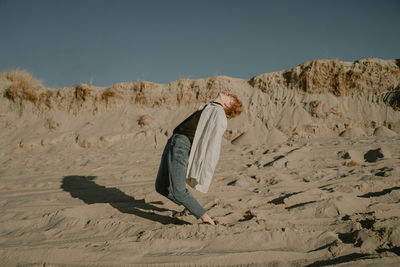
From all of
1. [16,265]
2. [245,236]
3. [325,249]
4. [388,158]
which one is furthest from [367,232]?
[388,158]

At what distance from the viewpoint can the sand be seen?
5.38 ft

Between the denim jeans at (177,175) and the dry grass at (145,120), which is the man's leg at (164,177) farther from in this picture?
the dry grass at (145,120)

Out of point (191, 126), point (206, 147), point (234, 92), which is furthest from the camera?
point (234, 92)

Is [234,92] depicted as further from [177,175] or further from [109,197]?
[177,175]

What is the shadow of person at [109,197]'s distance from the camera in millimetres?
2791

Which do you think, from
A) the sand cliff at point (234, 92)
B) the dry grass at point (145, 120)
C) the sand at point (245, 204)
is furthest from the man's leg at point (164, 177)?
the dry grass at point (145, 120)

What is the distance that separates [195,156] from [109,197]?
6.40 ft

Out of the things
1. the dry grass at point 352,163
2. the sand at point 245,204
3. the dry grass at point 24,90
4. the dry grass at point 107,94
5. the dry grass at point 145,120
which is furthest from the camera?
the dry grass at point 24,90

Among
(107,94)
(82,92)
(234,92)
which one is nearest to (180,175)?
(234,92)

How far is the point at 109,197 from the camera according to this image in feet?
12.0

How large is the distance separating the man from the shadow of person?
36 cm

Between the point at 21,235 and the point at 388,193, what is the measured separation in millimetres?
3673

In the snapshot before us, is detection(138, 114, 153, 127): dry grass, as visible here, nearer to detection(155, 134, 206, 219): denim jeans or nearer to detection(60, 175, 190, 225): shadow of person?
detection(60, 175, 190, 225): shadow of person

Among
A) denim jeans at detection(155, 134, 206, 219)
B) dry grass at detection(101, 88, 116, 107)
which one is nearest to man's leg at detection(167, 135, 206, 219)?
denim jeans at detection(155, 134, 206, 219)
